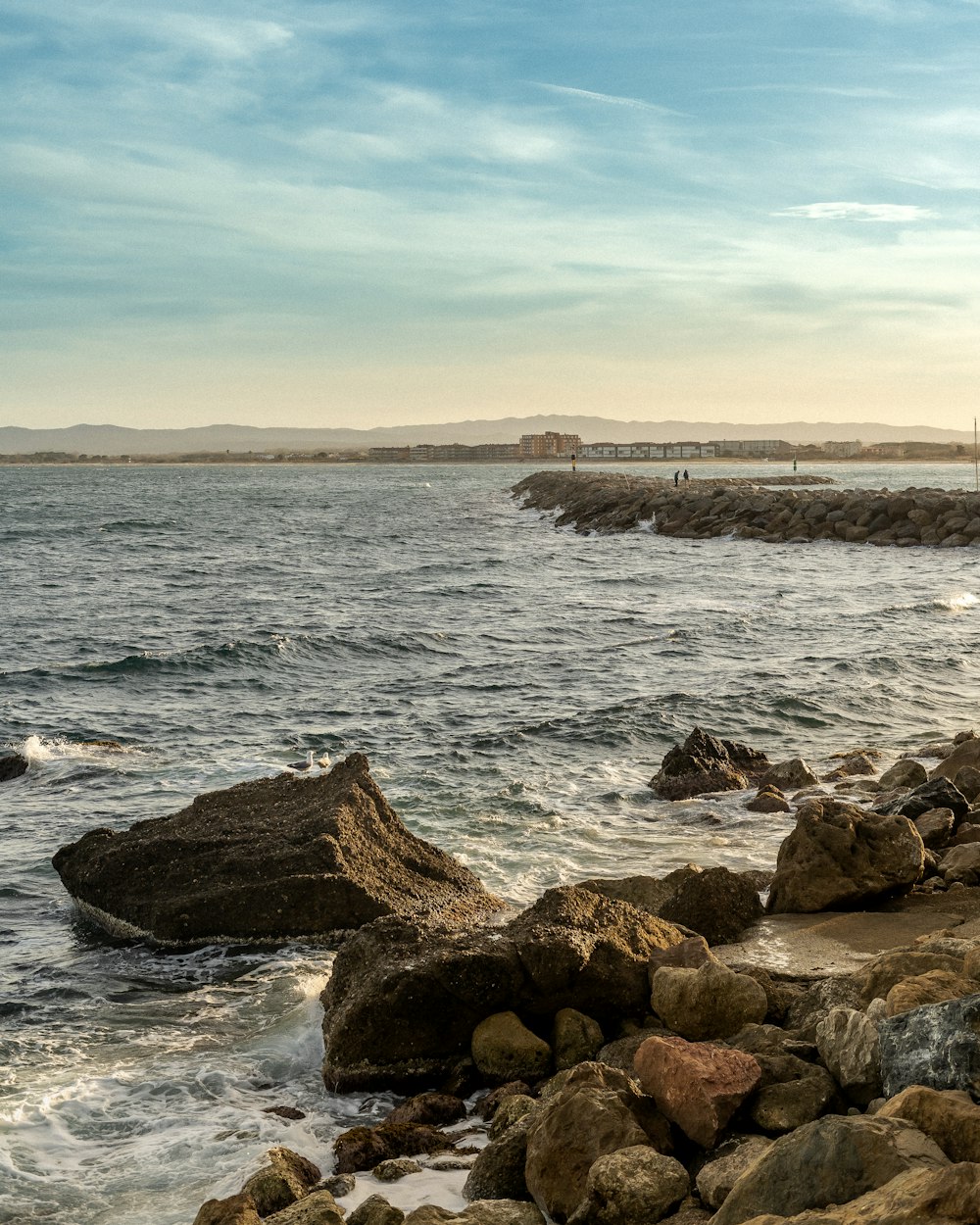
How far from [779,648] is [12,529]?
53621mm

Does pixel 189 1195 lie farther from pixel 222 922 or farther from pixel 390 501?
pixel 390 501

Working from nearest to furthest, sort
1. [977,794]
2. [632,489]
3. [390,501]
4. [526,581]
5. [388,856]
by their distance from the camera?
1. [388,856]
2. [977,794]
3. [526,581]
4. [632,489]
5. [390,501]

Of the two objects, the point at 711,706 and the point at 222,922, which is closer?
the point at 222,922

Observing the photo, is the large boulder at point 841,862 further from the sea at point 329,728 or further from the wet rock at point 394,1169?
the wet rock at point 394,1169

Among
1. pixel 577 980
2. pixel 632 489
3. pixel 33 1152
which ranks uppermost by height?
pixel 632 489

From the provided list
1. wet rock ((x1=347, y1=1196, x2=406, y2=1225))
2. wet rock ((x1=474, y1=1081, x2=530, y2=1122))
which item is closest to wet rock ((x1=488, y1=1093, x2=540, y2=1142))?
wet rock ((x1=474, y1=1081, x2=530, y2=1122))

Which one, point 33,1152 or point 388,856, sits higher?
point 388,856

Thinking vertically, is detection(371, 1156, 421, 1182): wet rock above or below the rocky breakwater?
below

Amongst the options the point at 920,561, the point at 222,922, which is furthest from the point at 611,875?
the point at 920,561

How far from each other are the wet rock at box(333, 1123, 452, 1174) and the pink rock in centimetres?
124

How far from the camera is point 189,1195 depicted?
247 inches

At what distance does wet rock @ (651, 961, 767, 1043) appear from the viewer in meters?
7.03

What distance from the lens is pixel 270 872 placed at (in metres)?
9.93

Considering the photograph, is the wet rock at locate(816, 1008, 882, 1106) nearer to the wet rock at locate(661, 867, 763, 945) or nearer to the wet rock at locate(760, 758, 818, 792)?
the wet rock at locate(661, 867, 763, 945)
